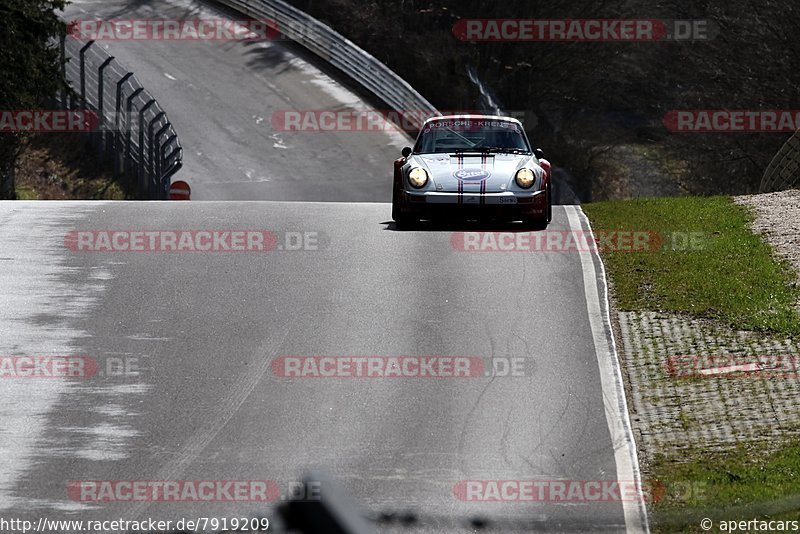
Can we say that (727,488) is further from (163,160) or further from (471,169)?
(163,160)

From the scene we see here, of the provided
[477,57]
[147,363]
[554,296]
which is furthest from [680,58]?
[147,363]

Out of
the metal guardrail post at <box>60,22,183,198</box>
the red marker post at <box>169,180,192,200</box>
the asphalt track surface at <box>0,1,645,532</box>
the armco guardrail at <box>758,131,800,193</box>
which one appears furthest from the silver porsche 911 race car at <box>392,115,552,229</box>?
the metal guardrail post at <box>60,22,183,198</box>

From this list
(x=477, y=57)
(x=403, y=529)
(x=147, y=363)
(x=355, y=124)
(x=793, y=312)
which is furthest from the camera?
(x=477, y=57)

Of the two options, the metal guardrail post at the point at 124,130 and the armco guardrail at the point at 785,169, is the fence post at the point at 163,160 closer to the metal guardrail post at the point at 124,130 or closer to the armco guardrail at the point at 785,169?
the metal guardrail post at the point at 124,130

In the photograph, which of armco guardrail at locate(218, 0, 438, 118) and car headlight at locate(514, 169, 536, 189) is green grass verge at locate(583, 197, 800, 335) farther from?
armco guardrail at locate(218, 0, 438, 118)

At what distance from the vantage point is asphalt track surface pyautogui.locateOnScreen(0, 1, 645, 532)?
9.33m

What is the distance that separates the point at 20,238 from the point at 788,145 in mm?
12601


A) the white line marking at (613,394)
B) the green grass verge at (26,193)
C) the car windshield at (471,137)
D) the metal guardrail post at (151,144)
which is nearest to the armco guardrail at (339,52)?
the metal guardrail post at (151,144)

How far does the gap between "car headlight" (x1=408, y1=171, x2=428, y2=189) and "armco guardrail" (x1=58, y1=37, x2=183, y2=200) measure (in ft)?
44.4

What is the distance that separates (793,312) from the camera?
13008 mm

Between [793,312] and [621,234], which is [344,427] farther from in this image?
[621,234]

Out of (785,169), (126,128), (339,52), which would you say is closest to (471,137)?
(785,169)

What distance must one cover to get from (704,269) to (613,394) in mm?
4207

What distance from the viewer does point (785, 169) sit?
21.0m
